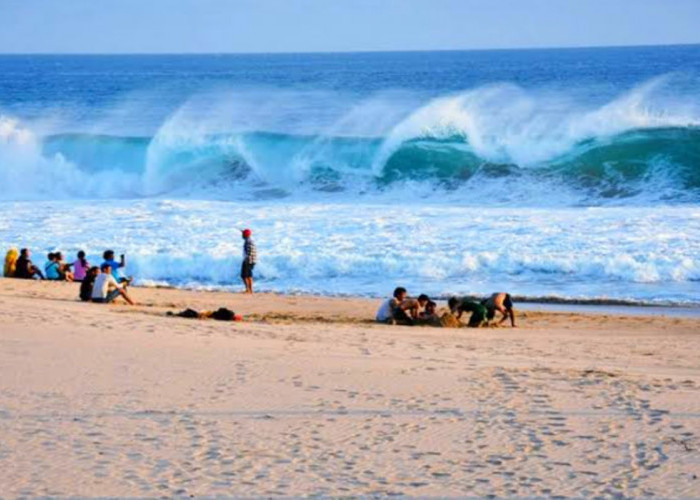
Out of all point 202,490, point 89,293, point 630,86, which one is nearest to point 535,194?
point 89,293

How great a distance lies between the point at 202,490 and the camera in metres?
6.39

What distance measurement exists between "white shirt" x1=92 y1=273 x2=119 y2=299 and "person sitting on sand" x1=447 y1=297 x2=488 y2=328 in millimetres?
4116

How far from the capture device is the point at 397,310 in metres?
13.4

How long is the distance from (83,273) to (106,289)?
246 centimetres

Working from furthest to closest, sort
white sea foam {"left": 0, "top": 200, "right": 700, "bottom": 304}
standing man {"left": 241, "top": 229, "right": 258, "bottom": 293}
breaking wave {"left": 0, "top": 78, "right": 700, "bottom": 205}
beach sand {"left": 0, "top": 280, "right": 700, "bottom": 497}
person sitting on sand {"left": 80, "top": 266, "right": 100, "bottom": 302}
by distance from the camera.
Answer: breaking wave {"left": 0, "top": 78, "right": 700, "bottom": 205}
standing man {"left": 241, "top": 229, "right": 258, "bottom": 293}
white sea foam {"left": 0, "top": 200, "right": 700, "bottom": 304}
person sitting on sand {"left": 80, "top": 266, "right": 100, "bottom": 302}
beach sand {"left": 0, "top": 280, "right": 700, "bottom": 497}

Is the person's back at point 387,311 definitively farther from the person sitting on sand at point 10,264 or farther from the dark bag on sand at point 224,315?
the person sitting on sand at point 10,264

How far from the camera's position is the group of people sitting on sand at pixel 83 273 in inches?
570

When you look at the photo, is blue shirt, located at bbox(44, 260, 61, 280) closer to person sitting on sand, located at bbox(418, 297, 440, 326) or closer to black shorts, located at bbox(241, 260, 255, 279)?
black shorts, located at bbox(241, 260, 255, 279)

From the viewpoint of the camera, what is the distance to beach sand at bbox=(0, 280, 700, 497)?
21.6ft

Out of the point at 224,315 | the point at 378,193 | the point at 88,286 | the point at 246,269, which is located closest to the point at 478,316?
the point at 224,315

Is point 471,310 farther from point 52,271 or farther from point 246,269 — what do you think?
point 52,271

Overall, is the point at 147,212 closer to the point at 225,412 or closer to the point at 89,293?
the point at 89,293

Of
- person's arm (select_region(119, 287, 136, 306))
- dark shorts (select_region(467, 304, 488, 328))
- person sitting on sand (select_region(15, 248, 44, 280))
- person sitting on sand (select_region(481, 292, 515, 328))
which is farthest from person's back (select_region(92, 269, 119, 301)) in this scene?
person sitting on sand (select_region(481, 292, 515, 328))

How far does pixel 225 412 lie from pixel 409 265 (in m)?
9.65
